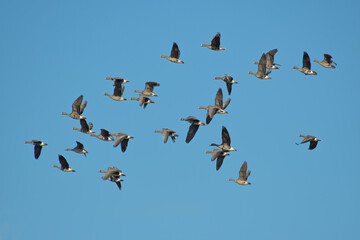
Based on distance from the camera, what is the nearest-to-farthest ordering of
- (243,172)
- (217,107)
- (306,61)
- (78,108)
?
(217,107)
(243,172)
(78,108)
(306,61)

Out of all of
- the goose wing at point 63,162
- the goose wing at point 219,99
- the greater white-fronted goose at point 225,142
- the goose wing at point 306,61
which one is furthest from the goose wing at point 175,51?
the goose wing at point 63,162

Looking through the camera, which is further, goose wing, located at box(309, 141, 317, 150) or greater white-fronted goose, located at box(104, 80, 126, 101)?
greater white-fronted goose, located at box(104, 80, 126, 101)

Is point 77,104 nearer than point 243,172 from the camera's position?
No

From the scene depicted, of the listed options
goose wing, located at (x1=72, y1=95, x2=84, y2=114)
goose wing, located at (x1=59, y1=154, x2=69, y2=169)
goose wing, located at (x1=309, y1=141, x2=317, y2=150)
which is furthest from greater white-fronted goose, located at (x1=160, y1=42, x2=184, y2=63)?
goose wing, located at (x1=309, y1=141, x2=317, y2=150)

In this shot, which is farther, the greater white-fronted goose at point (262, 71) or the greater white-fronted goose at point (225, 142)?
the greater white-fronted goose at point (262, 71)

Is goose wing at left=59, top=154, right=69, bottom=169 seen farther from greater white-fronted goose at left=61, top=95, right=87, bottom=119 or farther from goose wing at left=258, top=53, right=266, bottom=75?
goose wing at left=258, top=53, right=266, bottom=75

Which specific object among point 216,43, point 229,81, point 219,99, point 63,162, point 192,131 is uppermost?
point 216,43

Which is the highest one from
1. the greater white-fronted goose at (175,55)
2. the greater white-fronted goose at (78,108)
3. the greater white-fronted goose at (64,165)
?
the greater white-fronted goose at (175,55)

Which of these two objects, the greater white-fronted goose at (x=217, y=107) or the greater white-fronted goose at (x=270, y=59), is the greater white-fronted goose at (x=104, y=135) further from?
the greater white-fronted goose at (x=270, y=59)

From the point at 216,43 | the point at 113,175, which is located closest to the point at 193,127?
the point at 113,175

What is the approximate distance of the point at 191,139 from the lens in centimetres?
Answer: 4859

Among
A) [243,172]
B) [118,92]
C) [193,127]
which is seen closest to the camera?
[193,127]

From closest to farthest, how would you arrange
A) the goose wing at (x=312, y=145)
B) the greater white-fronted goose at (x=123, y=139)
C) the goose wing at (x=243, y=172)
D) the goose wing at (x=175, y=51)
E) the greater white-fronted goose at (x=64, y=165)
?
1. the greater white-fronted goose at (x=123, y=139)
2. the goose wing at (x=243, y=172)
3. the goose wing at (x=312, y=145)
4. the goose wing at (x=175, y=51)
5. the greater white-fronted goose at (x=64, y=165)

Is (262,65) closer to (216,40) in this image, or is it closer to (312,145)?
(216,40)
